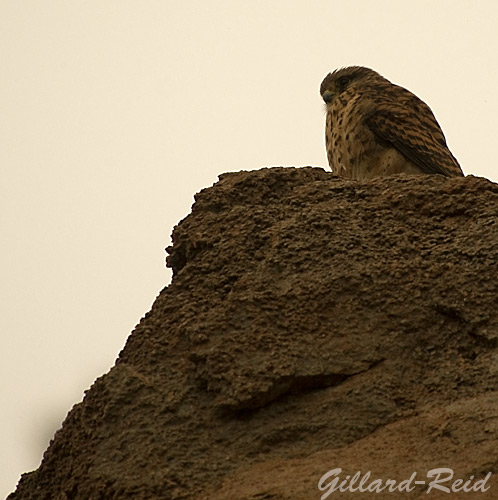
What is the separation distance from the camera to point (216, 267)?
4156 mm

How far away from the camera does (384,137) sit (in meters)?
6.43

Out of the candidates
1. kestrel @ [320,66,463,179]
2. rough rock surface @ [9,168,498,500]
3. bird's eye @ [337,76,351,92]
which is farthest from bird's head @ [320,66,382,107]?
rough rock surface @ [9,168,498,500]

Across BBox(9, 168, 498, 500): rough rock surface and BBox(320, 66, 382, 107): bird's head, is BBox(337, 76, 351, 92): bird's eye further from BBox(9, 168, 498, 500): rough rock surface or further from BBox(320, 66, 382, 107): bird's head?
BBox(9, 168, 498, 500): rough rock surface

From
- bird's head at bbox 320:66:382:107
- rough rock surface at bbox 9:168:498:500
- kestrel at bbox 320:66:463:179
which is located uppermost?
bird's head at bbox 320:66:382:107

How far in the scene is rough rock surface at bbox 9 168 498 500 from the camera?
3.43m

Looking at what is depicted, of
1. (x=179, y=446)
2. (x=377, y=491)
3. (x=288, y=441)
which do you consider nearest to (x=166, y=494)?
(x=179, y=446)

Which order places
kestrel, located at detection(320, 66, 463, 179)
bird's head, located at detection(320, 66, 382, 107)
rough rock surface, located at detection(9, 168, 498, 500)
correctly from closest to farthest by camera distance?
rough rock surface, located at detection(9, 168, 498, 500), kestrel, located at detection(320, 66, 463, 179), bird's head, located at detection(320, 66, 382, 107)

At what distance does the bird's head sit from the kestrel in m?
0.24

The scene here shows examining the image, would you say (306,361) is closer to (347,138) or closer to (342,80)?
(347,138)

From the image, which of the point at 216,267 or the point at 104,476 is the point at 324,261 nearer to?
the point at 216,267

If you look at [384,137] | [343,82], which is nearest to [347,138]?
[384,137]

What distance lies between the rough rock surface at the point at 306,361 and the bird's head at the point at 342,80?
297cm

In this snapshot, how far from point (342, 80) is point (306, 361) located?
4018 millimetres

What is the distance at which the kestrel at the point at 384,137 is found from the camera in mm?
6387
